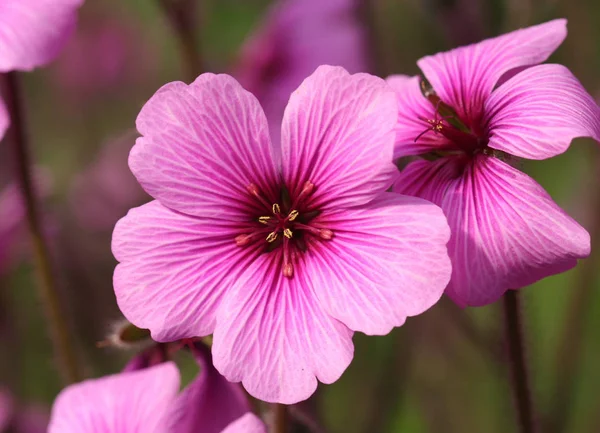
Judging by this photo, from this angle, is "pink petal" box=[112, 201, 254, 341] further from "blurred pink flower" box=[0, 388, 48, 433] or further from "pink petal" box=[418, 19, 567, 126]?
"blurred pink flower" box=[0, 388, 48, 433]

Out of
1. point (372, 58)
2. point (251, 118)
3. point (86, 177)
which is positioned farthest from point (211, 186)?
point (86, 177)

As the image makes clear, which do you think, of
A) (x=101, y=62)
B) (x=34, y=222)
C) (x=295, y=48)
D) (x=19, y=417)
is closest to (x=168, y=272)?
(x=34, y=222)

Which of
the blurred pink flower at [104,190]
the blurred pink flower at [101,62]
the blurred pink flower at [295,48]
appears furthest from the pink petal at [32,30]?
the blurred pink flower at [101,62]

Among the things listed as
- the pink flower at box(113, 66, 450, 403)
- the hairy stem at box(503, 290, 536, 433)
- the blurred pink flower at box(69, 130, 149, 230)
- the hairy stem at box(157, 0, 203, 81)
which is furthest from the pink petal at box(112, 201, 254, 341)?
the blurred pink flower at box(69, 130, 149, 230)

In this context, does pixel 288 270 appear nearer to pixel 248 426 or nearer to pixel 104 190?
pixel 248 426

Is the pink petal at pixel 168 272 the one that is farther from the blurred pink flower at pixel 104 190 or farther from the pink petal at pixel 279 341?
the blurred pink flower at pixel 104 190
